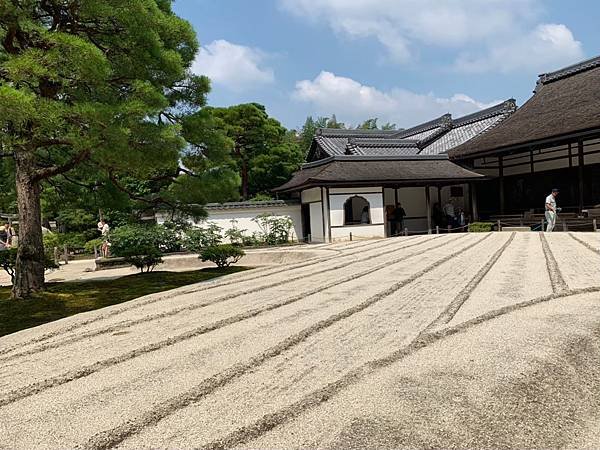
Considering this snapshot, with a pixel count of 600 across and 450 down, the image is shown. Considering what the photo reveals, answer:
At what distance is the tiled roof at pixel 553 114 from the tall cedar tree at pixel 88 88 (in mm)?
12258

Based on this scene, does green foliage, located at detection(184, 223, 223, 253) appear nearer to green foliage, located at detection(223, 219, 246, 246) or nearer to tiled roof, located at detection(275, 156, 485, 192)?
green foliage, located at detection(223, 219, 246, 246)

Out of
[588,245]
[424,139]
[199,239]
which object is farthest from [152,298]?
[424,139]

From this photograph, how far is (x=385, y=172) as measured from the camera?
17.8 meters

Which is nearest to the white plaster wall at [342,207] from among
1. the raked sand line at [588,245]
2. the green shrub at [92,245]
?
the raked sand line at [588,245]

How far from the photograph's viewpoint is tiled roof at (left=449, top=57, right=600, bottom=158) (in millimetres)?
14773

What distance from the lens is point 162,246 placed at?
17.1 meters

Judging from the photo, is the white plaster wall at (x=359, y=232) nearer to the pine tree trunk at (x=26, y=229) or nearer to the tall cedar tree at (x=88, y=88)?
the tall cedar tree at (x=88, y=88)

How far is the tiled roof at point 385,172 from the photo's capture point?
55.2 ft

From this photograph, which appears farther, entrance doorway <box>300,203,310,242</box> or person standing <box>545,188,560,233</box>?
entrance doorway <box>300,203,310,242</box>

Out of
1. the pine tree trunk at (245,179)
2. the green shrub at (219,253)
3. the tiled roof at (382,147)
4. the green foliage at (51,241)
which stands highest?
the tiled roof at (382,147)

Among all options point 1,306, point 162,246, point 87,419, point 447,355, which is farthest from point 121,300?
point 162,246

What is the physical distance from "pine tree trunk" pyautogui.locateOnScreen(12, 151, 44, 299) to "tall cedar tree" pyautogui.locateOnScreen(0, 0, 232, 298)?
0.02m

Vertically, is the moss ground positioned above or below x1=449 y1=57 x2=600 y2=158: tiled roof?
below

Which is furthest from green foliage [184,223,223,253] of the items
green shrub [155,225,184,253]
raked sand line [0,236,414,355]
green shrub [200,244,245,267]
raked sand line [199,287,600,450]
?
raked sand line [199,287,600,450]
